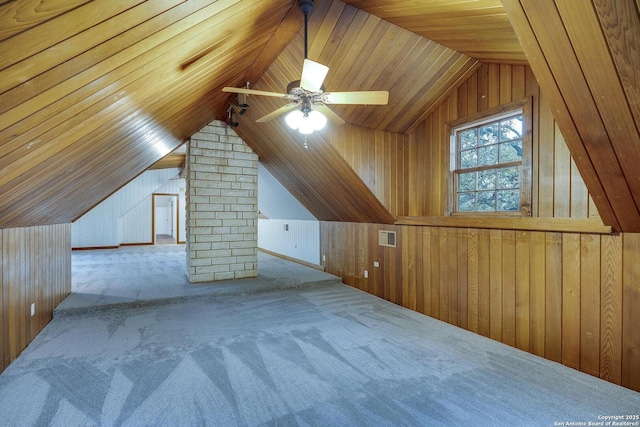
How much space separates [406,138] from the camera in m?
4.38

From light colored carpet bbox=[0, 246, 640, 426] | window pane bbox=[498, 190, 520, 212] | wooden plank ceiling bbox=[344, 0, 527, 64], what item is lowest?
light colored carpet bbox=[0, 246, 640, 426]

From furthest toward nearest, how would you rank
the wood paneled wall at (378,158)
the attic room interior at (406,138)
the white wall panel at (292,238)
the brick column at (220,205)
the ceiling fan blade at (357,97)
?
the white wall panel at (292,238) < the brick column at (220,205) < the wood paneled wall at (378,158) < the ceiling fan blade at (357,97) < the attic room interior at (406,138)

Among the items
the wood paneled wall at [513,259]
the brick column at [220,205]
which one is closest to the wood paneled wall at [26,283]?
the brick column at [220,205]

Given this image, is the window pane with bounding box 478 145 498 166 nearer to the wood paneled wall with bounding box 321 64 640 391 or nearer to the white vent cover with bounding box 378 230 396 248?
the wood paneled wall with bounding box 321 64 640 391

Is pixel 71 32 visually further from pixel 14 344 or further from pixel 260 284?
pixel 260 284

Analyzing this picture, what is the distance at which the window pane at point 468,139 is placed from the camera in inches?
144

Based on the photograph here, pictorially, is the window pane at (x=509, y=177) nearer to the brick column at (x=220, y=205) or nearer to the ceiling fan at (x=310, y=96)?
the ceiling fan at (x=310, y=96)

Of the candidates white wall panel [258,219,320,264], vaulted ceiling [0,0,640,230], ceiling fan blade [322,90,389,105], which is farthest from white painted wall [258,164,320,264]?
ceiling fan blade [322,90,389,105]

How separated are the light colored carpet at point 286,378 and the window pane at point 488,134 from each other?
7.16ft

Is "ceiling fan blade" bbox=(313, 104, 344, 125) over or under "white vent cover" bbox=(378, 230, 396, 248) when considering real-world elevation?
over

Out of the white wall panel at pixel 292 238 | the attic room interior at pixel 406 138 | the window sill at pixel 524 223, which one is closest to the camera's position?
the attic room interior at pixel 406 138

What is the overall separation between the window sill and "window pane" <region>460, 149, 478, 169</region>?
677 mm

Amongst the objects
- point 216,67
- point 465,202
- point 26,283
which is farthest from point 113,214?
point 465,202

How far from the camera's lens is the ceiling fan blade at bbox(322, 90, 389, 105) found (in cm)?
234
